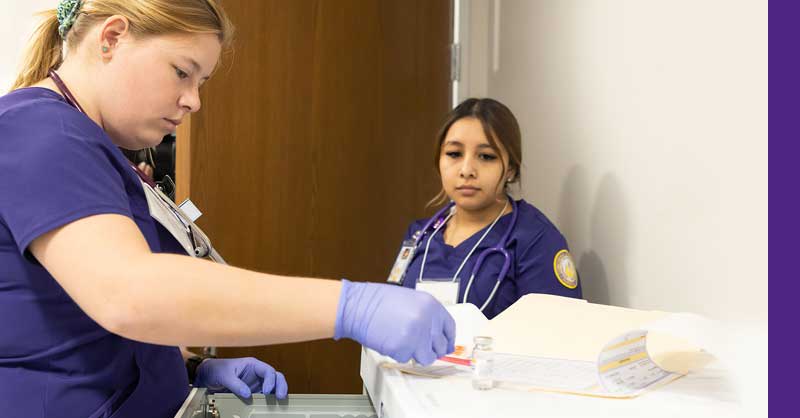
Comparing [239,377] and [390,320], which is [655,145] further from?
[239,377]

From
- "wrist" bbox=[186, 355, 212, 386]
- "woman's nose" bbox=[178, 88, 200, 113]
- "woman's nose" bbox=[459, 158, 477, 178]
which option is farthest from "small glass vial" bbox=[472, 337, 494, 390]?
"woman's nose" bbox=[459, 158, 477, 178]

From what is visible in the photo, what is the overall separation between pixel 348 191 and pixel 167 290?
1.63 meters

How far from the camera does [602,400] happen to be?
748 mm

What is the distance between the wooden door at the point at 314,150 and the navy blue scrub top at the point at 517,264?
2.39ft

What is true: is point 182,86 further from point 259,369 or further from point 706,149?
point 706,149

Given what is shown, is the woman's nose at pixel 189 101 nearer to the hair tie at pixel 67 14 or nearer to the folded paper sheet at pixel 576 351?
the hair tie at pixel 67 14

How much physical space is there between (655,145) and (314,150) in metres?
1.25

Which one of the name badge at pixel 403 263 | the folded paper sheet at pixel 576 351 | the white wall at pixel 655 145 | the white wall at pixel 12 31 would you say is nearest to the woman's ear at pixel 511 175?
the white wall at pixel 655 145

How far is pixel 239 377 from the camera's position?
4.00 feet

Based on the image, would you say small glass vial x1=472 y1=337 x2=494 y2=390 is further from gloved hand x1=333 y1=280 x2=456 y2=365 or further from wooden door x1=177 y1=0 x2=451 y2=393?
wooden door x1=177 y1=0 x2=451 y2=393

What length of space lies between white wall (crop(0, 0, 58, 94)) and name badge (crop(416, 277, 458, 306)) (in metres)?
2.15

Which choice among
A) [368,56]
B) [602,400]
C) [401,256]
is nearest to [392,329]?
[602,400]

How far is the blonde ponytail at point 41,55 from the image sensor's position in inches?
40.3

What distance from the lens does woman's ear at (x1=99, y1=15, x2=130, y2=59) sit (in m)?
0.92
